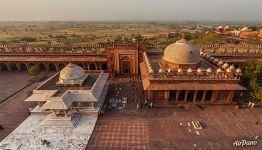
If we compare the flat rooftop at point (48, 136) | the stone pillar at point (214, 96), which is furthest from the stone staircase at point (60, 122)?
the stone pillar at point (214, 96)

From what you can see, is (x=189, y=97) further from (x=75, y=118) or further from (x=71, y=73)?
(x=71, y=73)

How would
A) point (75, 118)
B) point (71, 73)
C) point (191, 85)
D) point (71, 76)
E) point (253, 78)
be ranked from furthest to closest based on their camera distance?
point (253, 78), point (71, 73), point (71, 76), point (191, 85), point (75, 118)

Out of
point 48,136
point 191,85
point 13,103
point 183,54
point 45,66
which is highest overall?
point 183,54

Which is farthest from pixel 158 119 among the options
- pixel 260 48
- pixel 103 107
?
pixel 260 48

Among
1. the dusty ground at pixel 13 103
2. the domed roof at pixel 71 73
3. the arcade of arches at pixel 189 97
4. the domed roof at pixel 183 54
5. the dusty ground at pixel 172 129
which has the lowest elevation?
the dusty ground at pixel 172 129

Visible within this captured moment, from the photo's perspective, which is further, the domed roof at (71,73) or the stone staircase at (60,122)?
the domed roof at (71,73)

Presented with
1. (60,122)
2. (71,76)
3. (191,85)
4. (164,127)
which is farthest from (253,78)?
(60,122)

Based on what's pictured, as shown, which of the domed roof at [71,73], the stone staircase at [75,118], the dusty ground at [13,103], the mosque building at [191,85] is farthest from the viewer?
the domed roof at [71,73]

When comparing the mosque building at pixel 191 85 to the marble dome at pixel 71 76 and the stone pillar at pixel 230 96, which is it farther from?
the marble dome at pixel 71 76

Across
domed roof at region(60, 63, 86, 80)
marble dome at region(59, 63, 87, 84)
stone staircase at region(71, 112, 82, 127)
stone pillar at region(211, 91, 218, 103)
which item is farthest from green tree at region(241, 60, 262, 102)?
domed roof at region(60, 63, 86, 80)
